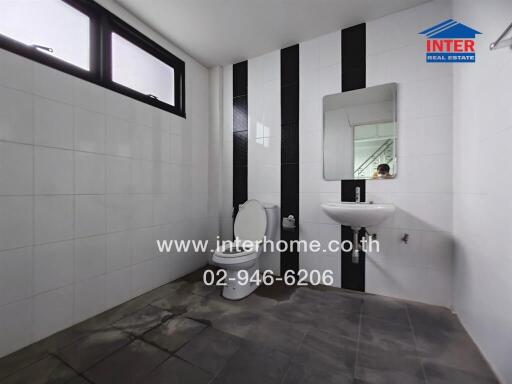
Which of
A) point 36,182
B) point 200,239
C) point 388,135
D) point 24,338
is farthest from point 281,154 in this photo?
point 24,338

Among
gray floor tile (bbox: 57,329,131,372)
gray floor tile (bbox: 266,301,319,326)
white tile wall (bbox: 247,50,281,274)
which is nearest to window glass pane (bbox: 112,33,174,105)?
white tile wall (bbox: 247,50,281,274)

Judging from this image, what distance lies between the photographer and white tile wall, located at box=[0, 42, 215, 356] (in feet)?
4.02

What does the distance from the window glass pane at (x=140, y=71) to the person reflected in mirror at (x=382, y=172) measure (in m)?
2.05

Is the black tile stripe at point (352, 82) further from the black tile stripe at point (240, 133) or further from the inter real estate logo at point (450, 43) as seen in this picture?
the black tile stripe at point (240, 133)

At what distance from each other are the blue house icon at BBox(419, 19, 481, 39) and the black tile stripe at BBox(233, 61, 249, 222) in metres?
1.60

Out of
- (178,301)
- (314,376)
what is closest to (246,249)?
(178,301)

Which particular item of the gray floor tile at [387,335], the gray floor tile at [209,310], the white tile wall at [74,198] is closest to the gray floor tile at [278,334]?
the gray floor tile at [209,310]

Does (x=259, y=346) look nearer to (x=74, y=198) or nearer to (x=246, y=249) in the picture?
(x=246, y=249)

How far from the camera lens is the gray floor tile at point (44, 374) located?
1.04 meters

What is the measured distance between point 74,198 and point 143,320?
940mm

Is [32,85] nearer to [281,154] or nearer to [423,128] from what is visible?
[281,154]

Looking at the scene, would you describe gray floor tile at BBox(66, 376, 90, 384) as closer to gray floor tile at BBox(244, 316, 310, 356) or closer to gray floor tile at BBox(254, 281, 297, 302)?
gray floor tile at BBox(244, 316, 310, 356)

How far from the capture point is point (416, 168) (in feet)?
A: 5.68

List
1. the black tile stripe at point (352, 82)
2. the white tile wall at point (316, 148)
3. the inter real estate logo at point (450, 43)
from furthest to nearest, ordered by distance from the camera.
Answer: the white tile wall at point (316, 148) → the black tile stripe at point (352, 82) → the inter real estate logo at point (450, 43)
